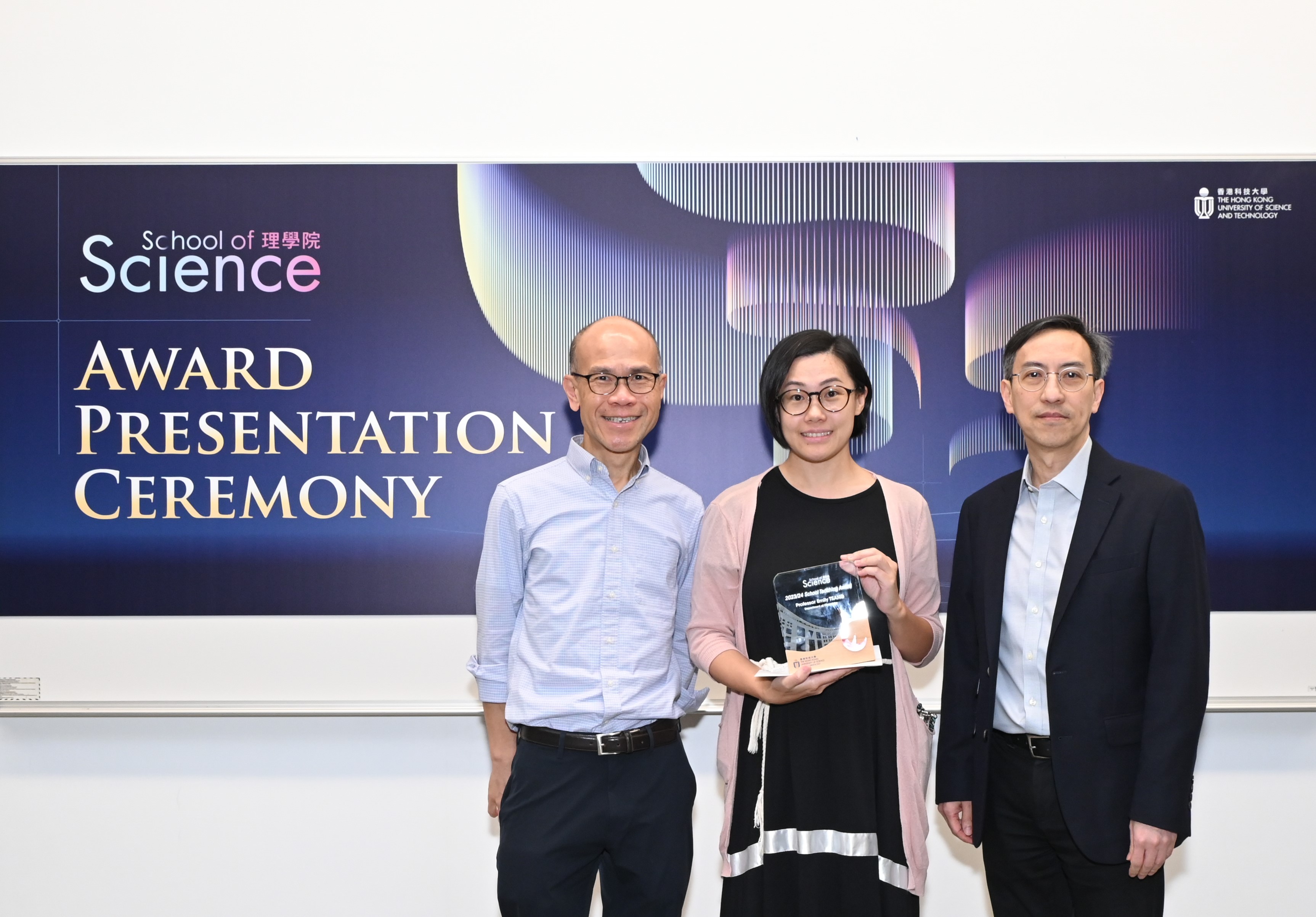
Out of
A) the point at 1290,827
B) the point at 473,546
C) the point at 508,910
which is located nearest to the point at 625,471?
the point at 473,546

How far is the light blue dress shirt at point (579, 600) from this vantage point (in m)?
2.13

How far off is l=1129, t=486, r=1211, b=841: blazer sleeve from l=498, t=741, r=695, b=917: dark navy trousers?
98 cm

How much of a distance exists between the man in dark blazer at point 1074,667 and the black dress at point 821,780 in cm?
21

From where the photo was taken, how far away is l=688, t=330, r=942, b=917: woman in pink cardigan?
2.05 m

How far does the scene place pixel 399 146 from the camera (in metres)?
2.92

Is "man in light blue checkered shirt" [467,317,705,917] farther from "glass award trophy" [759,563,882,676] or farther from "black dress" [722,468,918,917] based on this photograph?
"glass award trophy" [759,563,882,676]

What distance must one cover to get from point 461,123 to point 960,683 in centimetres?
215

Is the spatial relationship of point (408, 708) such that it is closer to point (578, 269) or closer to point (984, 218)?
point (578, 269)

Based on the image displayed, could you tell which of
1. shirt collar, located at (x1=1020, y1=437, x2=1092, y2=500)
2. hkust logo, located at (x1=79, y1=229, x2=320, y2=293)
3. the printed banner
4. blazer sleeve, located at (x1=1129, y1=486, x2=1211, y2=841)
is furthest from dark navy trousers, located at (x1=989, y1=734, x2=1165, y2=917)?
hkust logo, located at (x1=79, y1=229, x2=320, y2=293)

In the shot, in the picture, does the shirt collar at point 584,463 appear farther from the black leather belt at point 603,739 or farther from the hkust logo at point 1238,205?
the hkust logo at point 1238,205

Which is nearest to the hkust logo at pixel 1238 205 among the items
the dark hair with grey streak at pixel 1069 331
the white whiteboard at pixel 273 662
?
the dark hair with grey streak at pixel 1069 331

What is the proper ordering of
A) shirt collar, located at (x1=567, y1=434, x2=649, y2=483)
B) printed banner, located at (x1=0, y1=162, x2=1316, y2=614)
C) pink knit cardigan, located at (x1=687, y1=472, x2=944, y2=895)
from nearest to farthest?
pink knit cardigan, located at (x1=687, y1=472, x2=944, y2=895) → shirt collar, located at (x1=567, y1=434, x2=649, y2=483) → printed banner, located at (x1=0, y1=162, x2=1316, y2=614)

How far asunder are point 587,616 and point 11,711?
1.95m

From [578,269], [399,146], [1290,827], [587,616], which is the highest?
[399,146]
